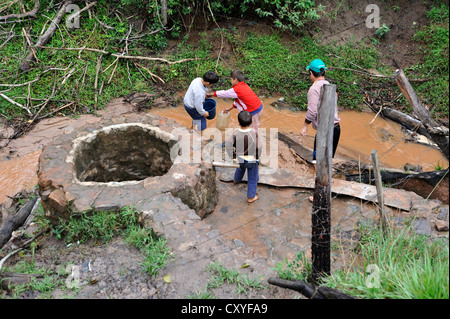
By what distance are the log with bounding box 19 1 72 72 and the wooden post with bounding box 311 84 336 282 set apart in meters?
6.46

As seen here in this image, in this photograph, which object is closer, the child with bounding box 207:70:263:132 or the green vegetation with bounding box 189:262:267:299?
the green vegetation with bounding box 189:262:267:299

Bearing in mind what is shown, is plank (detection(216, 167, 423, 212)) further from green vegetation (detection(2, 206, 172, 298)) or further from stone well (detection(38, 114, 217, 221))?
green vegetation (detection(2, 206, 172, 298))

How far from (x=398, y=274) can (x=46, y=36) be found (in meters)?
7.71

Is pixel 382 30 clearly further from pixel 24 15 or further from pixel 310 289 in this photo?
pixel 24 15

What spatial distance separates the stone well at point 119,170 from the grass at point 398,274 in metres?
1.54

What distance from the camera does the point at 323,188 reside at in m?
3.06

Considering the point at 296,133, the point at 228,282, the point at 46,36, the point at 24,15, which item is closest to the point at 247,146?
the point at 228,282

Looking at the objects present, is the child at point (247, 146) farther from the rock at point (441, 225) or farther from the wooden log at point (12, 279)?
the wooden log at point (12, 279)

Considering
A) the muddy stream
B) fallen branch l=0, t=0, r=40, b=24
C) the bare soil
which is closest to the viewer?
the bare soil

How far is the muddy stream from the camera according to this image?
221 inches

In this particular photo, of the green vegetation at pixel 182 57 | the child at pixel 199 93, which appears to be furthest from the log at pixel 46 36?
the child at pixel 199 93

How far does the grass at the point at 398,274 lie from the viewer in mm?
2447

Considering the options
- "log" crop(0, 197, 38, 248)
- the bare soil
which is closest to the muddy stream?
"log" crop(0, 197, 38, 248)
